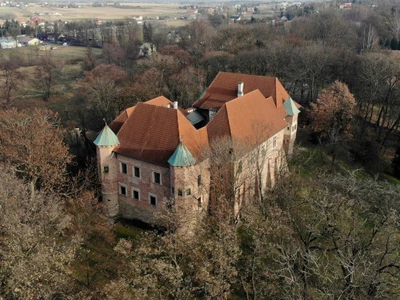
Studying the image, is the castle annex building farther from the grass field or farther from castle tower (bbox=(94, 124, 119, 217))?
the grass field

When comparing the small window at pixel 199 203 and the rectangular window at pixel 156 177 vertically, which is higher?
the rectangular window at pixel 156 177

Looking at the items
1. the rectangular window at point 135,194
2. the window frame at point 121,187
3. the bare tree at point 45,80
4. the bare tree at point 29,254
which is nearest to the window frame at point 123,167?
the window frame at point 121,187

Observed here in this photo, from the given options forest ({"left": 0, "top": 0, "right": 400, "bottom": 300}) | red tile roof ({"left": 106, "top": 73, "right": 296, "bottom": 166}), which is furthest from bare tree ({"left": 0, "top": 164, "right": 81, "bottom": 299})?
red tile roof ({"left": 106, "top": 73, "right": 296, "bottom": 166})

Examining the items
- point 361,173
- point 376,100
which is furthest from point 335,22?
point 361,173

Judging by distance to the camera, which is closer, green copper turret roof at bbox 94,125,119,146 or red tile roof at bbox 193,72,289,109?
green copper turret roof at bbox 94,125,119,146

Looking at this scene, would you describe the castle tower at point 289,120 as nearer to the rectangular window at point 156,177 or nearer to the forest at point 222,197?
the forest at point 222,197

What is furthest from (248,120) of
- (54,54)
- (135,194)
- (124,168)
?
(54,54)

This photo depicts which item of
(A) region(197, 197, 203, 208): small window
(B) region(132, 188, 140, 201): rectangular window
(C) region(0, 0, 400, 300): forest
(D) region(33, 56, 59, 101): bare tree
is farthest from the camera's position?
(D) region(33, 56, 59, 101): bare tree

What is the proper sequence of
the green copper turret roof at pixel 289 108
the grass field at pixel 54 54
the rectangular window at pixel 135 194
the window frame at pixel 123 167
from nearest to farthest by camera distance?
the window frame at pixel 123 167, the rectangular window at pixel 135 194, the green copper turret roof at pixel 289 108, the grass field at pixel 54 54
